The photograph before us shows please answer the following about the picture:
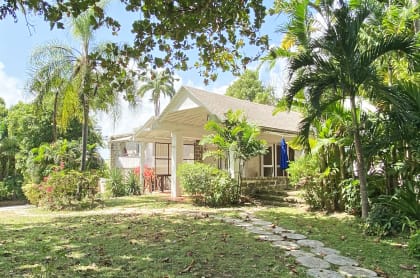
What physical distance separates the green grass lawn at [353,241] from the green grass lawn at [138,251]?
122cm

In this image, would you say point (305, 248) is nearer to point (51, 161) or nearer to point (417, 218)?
point (417, 218)

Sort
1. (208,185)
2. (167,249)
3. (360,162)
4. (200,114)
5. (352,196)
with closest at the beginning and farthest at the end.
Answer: (167,249), (360,162), (352,196), (208,185), (200,114)

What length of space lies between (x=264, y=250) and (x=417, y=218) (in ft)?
11.5

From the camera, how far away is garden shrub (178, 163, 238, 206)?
476 inches

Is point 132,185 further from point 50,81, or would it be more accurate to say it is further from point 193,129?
point 50,81

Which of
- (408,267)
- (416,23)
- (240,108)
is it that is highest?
(416,23)

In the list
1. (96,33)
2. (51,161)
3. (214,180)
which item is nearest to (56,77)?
(96,33)

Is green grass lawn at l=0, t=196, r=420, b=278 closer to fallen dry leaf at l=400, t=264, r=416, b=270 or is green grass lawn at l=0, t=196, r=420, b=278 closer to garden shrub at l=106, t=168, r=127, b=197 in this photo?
fallen dry leaf at l=400, t=264, r=416, b=270

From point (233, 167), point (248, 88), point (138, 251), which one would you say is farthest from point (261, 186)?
point (248, 88)

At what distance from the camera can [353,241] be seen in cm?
645

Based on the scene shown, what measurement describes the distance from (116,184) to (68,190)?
5.08 meters

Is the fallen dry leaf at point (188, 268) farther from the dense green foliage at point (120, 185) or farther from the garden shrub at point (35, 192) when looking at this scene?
the dense green foliage at point (120, 185)

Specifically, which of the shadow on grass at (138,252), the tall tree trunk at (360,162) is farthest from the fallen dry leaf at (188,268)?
the tall tree trunk at (360,162)

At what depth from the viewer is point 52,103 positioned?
46.2ft
